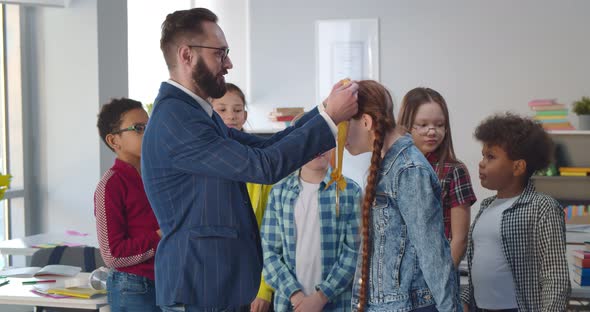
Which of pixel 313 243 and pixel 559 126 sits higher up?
pixel 559 126

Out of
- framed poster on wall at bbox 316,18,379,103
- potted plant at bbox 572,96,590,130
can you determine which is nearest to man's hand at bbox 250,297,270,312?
potted plant at bbox 572,96,590,130

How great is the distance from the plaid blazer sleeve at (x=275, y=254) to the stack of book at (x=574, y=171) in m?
3.27

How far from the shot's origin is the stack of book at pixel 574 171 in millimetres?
5328

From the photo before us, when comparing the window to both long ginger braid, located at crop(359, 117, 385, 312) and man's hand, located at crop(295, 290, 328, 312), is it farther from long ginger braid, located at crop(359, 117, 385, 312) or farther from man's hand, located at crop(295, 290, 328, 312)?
long ginger braid, located at crop(359, 117, 385, 312)

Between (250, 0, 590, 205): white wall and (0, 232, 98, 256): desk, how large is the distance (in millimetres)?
3460

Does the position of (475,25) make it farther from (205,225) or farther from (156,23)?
(205,225)

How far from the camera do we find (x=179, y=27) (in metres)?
2.02

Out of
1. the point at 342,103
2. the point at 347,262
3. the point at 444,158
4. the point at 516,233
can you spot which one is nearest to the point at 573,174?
the point at 444,158

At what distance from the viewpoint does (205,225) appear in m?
1.86

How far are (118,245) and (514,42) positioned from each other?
5.18 meters

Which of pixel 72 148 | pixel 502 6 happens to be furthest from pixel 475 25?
pixel 72 148

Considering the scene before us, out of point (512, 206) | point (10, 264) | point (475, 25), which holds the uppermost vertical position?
point (475, 25)

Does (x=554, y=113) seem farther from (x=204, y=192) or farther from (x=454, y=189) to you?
(x=204, y=192)

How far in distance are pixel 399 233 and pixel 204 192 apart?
507 mm
